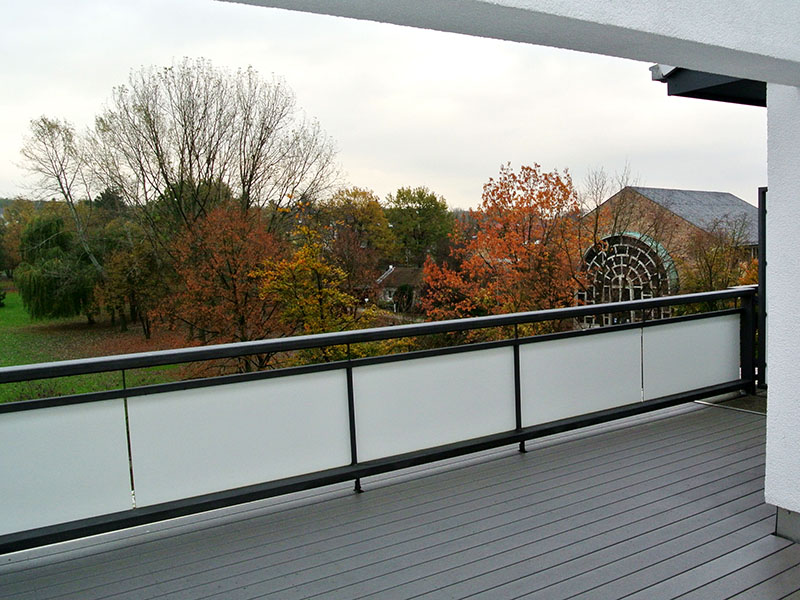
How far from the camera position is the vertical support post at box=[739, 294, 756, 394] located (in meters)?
5.07

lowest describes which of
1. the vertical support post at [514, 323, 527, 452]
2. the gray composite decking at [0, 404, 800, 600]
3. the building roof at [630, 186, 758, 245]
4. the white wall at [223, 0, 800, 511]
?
the gray composite decking at [0, 404, 800, 600]

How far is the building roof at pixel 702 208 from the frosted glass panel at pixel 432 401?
16.8 metres

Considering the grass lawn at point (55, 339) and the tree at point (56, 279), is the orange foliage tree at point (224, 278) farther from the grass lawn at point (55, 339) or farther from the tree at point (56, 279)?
the tree at point (56, 279)

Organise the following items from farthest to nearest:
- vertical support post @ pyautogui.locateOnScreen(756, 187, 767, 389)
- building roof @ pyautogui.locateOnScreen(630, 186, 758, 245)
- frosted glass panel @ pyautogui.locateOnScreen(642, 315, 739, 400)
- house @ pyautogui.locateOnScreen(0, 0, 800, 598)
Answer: building roof @ pyautogui.locateOnScreen(630, 186, 758, 245), vertical support post @ pyautogui.locateOnScreen(756, 187, 767, 389), frosted glass panel @ pyautogui.locateOnScreen(642, 315, 739, 400), house @ pyautogui.locateOnScreen(0, 0, 800, 598)

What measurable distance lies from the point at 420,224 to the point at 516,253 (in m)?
6.76

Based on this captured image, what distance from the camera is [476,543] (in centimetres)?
275

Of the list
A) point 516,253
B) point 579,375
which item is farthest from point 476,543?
point 516,253

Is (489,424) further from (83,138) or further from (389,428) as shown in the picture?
(83,138)

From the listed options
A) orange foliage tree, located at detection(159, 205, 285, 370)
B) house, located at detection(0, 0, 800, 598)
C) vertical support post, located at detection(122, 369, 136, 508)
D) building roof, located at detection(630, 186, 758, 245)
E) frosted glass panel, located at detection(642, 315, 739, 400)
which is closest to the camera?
house, located at detection(0, 0, 800, 598)

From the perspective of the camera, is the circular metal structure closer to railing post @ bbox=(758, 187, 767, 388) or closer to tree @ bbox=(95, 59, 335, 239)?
tree @ bbox=(95, 59, 335, 239)

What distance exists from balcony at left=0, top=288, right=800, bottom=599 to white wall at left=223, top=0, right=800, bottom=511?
715 millimetres

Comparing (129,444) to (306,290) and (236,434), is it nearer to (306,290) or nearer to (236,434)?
(236,434)

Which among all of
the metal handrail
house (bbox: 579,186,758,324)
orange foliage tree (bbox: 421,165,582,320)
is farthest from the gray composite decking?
house (bbox: 579,186,758,324)

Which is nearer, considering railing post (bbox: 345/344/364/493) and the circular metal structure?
railing post (bbox: 345/344/364/493)
